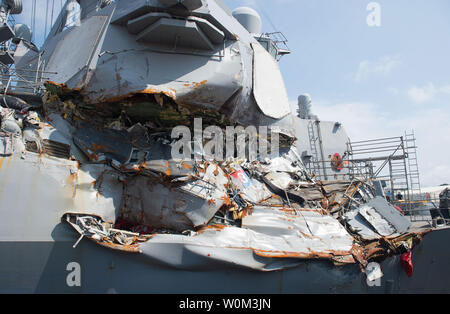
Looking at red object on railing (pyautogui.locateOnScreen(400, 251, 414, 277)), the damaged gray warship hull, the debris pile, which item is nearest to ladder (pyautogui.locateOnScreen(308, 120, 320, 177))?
the damaged gray warship hull

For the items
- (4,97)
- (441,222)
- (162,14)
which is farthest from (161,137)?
(441,222)

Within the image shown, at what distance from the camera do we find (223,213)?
5.29m

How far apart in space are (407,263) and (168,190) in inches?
179

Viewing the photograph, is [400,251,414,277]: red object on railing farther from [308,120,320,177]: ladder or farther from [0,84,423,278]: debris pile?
[308,120,320,177]: ladder

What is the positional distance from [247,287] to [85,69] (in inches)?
185

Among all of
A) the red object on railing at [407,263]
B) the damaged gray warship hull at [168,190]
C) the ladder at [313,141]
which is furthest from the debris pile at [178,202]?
the ladder at [313,141]

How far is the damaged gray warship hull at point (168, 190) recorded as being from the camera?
4242mm

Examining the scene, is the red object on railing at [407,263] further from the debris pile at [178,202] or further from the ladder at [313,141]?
the ladder at [313,141]

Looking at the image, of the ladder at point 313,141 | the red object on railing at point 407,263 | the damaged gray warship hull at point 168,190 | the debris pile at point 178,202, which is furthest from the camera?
the ladder at point 313,141

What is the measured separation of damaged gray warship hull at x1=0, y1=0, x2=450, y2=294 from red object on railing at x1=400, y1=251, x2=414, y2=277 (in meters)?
0.04

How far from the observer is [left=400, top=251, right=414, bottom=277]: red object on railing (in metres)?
5.38

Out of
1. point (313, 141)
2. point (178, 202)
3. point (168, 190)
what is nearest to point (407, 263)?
point (178, 202)

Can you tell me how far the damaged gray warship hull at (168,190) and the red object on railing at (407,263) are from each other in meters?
0.04

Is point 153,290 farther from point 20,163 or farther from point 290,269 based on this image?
point 20,163
